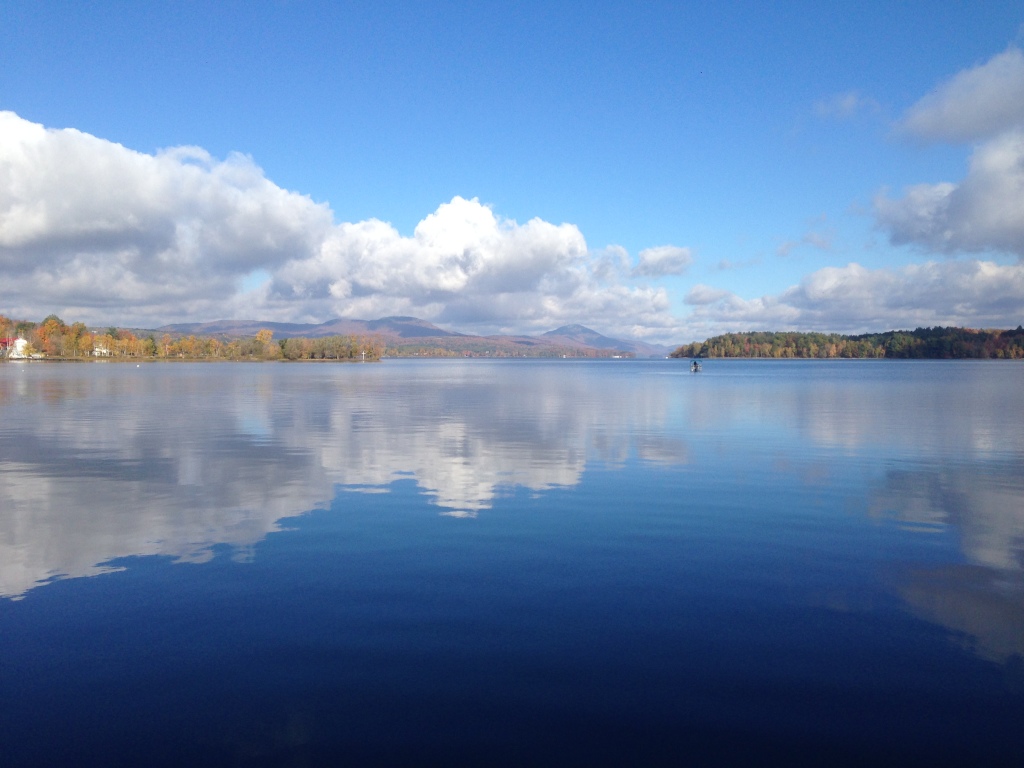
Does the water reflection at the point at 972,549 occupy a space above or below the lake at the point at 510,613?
above

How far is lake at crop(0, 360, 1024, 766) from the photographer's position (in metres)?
6.09

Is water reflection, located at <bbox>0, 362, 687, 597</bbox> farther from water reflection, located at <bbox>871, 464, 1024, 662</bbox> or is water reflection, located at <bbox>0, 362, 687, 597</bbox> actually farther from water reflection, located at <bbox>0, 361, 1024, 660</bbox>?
water reflection, located at <bbox>871, 464, 1024, 662</bbox>

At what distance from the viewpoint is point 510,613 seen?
28.6ft

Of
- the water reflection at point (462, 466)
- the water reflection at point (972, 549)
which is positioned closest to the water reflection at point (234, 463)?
the water reflection at point (462, 466)

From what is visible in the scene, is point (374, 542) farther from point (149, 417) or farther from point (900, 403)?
point (900, 403)

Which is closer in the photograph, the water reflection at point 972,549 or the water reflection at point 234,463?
the water reflection at point 972,549

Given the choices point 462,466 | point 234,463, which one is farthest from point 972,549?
point 234,463

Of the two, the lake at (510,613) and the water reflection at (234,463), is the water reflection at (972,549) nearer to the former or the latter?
the lake at (510,613)

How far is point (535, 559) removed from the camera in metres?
11.0

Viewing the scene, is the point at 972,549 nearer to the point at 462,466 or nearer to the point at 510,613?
the point at 510,613

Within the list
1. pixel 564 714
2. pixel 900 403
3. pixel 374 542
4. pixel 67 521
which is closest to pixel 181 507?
pixel 67 521

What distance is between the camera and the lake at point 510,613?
6.09m

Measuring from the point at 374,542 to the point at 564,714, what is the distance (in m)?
6.38

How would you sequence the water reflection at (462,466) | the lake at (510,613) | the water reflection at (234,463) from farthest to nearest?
the water reflection at (234,463), the water reflection at (462,466), the lake at (510,613)
